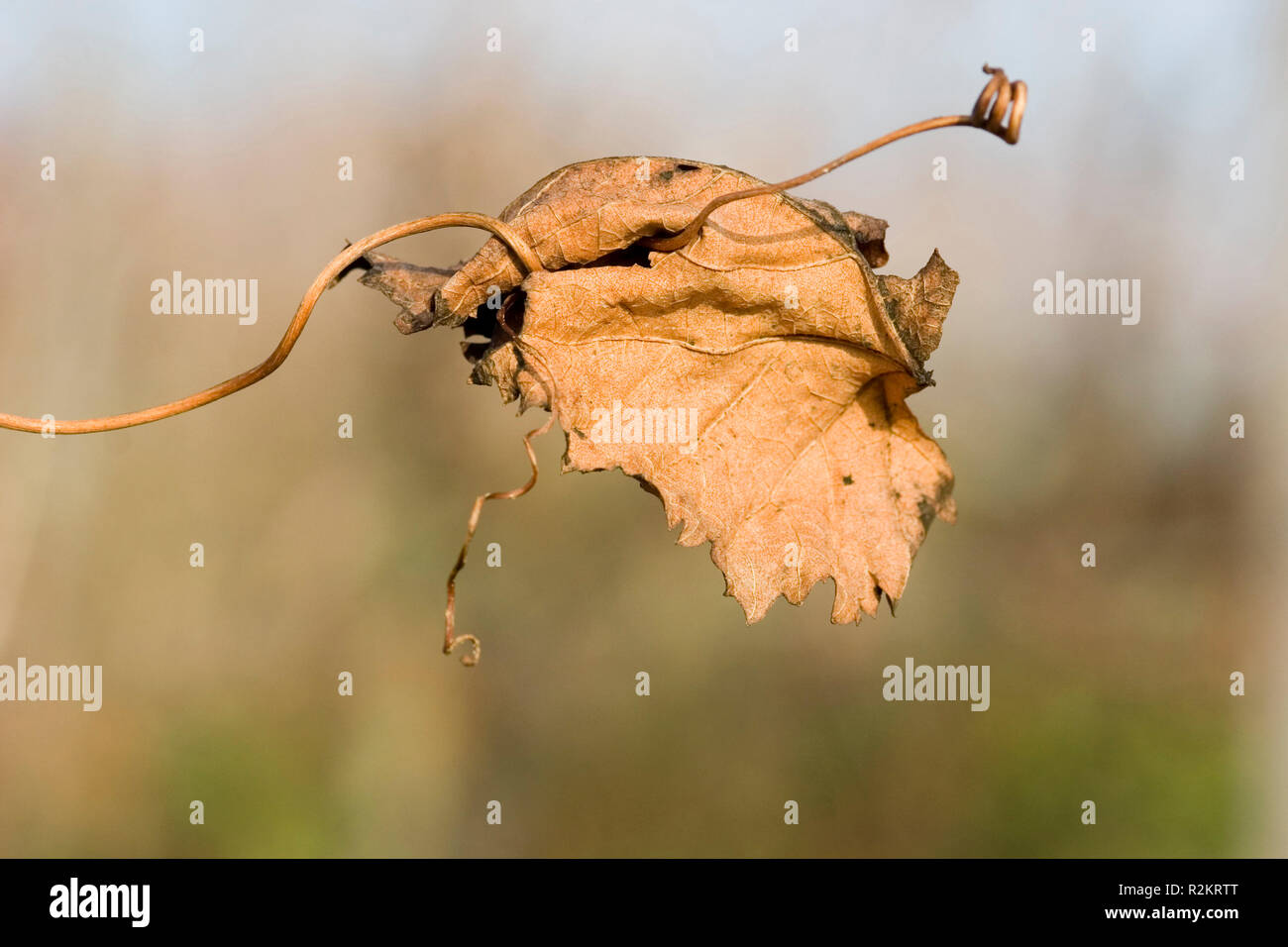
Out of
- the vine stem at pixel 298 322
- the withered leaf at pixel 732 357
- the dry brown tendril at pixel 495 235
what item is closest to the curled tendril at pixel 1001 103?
the dry brown tendril at pixel 495 235

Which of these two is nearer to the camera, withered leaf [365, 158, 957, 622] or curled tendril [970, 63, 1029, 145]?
curled tendril [970, 63, 1029, 145]

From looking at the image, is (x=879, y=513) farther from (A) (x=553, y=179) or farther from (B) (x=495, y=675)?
(B) (x=495, y=675)

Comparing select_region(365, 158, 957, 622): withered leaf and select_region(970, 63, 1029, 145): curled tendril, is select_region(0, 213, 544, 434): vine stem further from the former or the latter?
select_region(970, 63, 1029, 145): curled tendril

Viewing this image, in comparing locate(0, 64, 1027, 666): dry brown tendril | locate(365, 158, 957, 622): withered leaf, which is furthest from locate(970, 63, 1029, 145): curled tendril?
locate(365, 158, 957, 622): withered leaf

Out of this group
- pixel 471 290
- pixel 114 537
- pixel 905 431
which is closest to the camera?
pixel 471 290

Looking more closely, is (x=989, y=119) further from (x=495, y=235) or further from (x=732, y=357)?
(x=495, y=235)

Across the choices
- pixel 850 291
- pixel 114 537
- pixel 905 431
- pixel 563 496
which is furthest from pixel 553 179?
pixel 114 537

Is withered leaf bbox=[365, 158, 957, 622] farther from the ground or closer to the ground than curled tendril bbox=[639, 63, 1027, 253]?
closer to the ground

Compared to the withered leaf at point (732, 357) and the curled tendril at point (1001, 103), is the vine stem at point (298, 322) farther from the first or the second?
the curled tendril at point (1001, 103)
